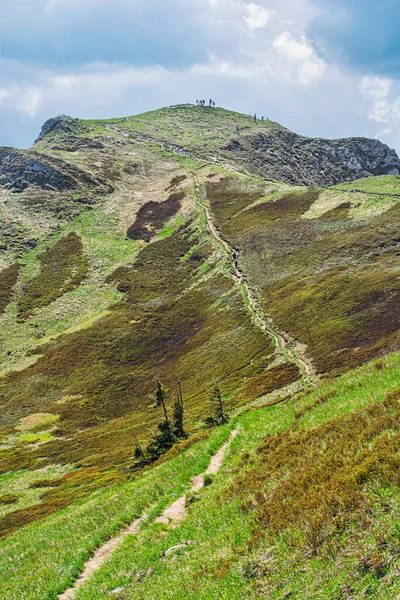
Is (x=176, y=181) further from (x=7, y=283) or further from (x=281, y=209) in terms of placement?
(x=7, y=283)

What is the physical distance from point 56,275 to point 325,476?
416 feet

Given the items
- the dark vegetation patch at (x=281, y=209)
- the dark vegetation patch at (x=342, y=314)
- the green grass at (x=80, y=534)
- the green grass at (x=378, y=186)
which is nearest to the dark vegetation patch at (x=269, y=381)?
the dark vegetation patch at (x=342, y=314)

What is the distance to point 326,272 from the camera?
266 ft

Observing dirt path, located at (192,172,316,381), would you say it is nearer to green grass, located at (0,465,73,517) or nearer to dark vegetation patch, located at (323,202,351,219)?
dark vegetation patch, located at (323,202,351,219)

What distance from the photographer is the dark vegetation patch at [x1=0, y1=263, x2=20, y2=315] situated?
115m

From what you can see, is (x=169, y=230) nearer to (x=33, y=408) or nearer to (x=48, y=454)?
(x=33, y=408)

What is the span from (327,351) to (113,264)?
88.8m

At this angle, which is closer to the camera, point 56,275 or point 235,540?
point 235,540

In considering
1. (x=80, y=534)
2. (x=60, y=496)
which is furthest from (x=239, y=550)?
(x=60, y=496)

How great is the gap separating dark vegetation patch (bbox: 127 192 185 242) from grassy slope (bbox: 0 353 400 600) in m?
126

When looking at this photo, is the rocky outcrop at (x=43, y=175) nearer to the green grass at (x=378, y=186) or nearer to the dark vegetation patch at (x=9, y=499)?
the green grass at (x=378, y=186)

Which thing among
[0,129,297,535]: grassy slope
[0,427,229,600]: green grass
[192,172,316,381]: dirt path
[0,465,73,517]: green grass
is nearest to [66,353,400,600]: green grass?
[0,427,229,600]: green grass

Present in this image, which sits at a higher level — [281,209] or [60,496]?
[281,209]

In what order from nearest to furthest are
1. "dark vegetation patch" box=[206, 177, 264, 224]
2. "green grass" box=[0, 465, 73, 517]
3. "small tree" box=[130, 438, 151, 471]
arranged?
"small tree" box=[130, 438, 151, 471], "green grass" box=[0, 465, 73, 517], "dark vegetation patch" box=[206, 177, 264, 224]
